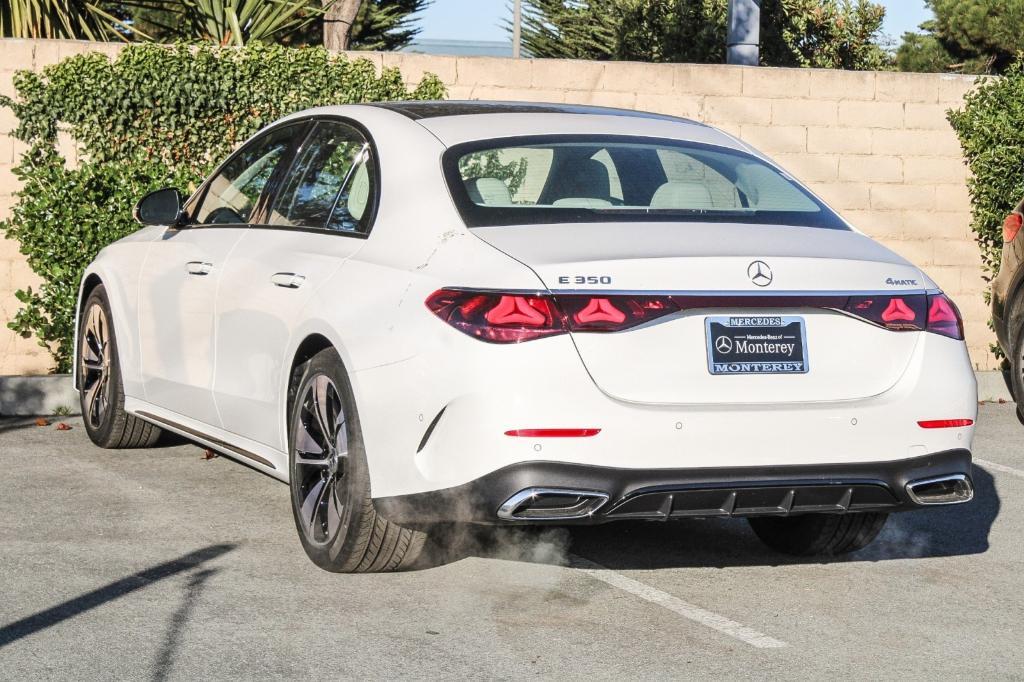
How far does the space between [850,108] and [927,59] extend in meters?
26.3

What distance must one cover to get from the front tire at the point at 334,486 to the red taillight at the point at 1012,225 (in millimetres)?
5485

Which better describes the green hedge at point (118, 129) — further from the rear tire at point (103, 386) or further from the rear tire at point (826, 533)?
the rear tire at point (826, 533)

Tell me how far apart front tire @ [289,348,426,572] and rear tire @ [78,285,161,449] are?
2.29m

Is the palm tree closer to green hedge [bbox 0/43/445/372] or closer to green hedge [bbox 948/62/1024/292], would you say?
green hedge [bbox 0/43/445/372]

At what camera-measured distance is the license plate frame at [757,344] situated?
4.74 m

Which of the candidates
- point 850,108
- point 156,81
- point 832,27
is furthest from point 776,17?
point 156,81

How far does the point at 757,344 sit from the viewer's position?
4.78 meters

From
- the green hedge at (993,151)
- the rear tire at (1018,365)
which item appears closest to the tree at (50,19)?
the green hedge at (993,151)

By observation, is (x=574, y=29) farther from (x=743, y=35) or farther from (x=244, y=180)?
(x=244, y=180)

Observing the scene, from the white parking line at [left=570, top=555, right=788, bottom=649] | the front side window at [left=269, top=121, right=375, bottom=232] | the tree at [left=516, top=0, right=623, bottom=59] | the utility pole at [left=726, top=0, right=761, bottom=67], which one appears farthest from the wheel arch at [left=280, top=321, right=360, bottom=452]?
the tree at [left=516, top=0, right=623, bottom=59]

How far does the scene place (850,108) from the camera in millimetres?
11523

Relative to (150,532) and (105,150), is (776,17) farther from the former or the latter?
(150,532)

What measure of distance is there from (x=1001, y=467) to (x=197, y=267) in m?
4.25

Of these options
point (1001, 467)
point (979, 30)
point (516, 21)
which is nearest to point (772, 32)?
point (979, 30)
